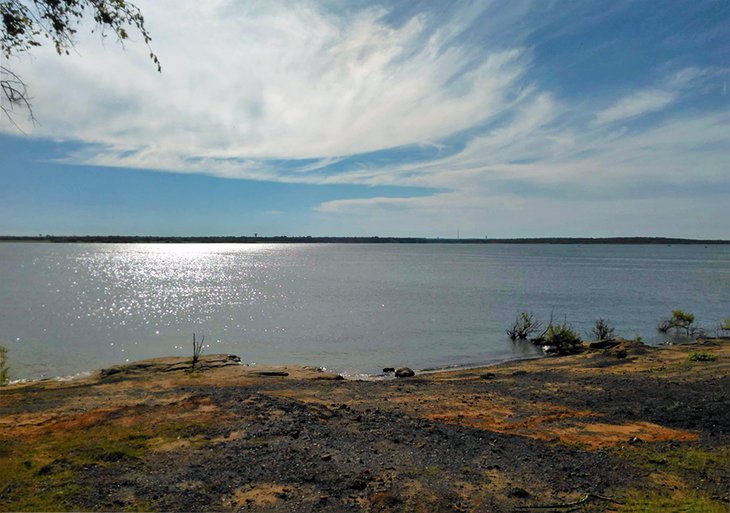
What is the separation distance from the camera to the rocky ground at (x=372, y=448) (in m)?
7.20

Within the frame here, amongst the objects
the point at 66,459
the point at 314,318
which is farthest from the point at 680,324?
the point at 66,459

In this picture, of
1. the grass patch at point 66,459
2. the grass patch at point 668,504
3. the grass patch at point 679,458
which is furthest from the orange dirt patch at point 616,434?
the grass patch at point 66,459

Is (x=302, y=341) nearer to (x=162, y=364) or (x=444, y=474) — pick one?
(x=162, y=364)

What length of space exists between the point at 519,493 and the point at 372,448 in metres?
2.96

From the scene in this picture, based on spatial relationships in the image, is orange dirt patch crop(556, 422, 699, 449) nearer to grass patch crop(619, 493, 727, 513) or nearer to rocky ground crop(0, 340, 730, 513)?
rocky ground crop(0, 340, 730, 513)

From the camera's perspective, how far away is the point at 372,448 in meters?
9.39

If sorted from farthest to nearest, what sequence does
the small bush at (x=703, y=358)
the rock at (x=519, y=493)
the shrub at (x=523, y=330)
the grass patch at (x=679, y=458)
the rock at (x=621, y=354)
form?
the shrub at (x=523, y=330)
the rock at (x=621, y=354)
the small bush at (x=703, y=358)
the grass patch at (x=679, y=458)
the rock at (x=519, y=493)

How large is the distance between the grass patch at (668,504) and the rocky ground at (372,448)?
0.03 m

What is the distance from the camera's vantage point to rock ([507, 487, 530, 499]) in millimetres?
7359

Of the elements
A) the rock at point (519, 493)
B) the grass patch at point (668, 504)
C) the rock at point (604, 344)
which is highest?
the grass patch at point (668, 504)

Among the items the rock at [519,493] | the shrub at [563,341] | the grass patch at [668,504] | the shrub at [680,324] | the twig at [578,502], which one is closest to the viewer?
the grass patch at [668,504]

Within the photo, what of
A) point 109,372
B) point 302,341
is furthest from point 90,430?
point 302,341

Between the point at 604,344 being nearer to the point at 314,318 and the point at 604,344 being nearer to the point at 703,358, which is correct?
the point at 703,358

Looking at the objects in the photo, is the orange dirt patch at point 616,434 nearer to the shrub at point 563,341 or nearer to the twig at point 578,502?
the twig at point 578,502
